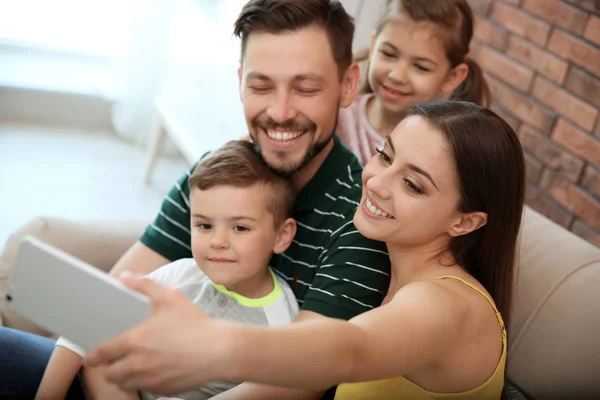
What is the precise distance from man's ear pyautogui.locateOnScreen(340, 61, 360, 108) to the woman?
0.35 m

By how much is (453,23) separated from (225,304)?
0.91m

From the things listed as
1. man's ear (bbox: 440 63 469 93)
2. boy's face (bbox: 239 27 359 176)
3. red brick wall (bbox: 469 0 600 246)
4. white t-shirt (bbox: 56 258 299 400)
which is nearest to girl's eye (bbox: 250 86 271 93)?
boy's face (bbox: 239 27 359 176)

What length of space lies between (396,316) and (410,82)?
984mm

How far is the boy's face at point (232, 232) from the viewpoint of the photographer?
1.36m

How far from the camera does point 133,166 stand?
327cm

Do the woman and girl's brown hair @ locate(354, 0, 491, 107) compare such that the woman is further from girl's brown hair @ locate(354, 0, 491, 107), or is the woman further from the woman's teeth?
girl's brown hair @ locate(354, 0, 491, 107)

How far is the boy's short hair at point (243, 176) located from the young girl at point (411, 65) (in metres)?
0.40

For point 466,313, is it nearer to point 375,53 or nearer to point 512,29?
point 375,53

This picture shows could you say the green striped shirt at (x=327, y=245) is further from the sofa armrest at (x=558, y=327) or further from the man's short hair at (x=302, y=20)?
the sofa armrest at (x=558, y=327)

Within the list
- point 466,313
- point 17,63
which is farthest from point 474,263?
point 17,63

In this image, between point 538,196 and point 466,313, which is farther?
point 538,196

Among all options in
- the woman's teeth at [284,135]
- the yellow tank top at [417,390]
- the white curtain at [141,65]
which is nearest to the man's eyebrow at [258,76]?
the woman's teeth at [284,135]

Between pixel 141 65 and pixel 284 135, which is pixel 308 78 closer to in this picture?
pixel 284 135

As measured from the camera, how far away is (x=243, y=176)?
138 cm
